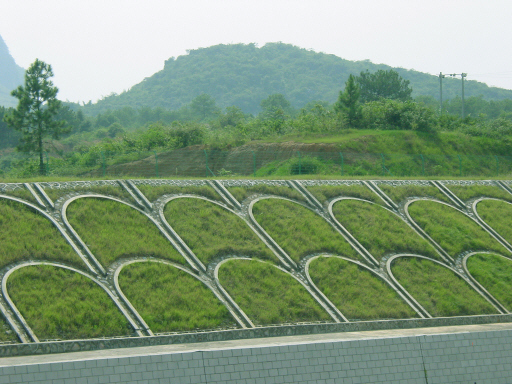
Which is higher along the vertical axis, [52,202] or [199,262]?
[52,202]

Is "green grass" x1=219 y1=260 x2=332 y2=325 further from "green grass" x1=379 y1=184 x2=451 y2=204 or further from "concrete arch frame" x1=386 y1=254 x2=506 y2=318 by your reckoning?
"green grass" x1=379 y1=184 x2=451 y2=204

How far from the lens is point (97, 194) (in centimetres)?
1867

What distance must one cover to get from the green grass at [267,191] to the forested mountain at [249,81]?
11221 cm

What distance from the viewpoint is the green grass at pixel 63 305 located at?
12805mm

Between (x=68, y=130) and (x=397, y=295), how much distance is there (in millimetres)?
21213

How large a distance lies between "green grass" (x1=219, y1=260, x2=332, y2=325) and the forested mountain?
11834 centimetres

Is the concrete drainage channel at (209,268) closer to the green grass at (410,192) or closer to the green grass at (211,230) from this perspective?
the green grass at (211,230)

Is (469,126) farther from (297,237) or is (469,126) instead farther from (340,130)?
(297,237)

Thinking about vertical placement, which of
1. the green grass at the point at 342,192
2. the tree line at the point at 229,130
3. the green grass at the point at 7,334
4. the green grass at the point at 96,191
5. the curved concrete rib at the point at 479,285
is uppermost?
the tree line at the point at 229,130

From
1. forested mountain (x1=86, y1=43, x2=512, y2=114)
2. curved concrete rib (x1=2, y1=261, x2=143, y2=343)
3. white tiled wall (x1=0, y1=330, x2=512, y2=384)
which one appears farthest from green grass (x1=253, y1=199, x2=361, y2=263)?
forested mountain (x1=86, y1=43, x2=512, y2=114)

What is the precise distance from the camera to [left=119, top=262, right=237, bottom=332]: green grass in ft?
46.6

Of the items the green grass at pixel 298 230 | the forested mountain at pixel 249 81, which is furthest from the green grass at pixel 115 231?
the forested mountain at pixel 249 81

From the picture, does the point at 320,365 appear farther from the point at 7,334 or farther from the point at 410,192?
the point at 410,192

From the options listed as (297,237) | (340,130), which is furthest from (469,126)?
(297,237)
